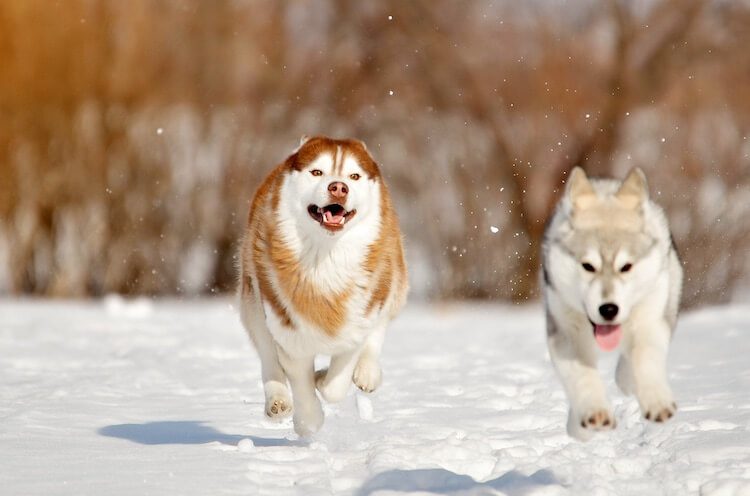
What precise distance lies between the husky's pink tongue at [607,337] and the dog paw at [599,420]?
0.23m

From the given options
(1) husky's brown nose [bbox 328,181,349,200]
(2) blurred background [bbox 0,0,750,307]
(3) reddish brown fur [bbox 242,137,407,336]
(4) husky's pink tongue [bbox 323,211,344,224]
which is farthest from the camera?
(2) blurred background [bbox 0,0,750,307]

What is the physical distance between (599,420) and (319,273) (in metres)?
1.67

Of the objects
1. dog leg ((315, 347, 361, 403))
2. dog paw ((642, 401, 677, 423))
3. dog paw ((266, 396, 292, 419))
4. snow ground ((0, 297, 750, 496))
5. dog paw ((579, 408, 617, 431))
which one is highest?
dog paw ((642, 401, 677, 423))

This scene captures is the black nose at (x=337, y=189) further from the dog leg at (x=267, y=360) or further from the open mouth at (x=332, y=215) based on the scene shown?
the dog leg at (x=267, y=360)

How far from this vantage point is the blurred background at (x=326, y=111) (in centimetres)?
1393

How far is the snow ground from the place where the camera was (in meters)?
4.83

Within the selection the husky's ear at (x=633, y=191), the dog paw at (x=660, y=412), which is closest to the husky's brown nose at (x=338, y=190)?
the husky's ear at (x=633, y=191)

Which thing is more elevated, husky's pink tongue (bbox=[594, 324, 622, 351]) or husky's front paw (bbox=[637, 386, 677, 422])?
husky's pink tongue (bbox=[594, 324, 622, 351])

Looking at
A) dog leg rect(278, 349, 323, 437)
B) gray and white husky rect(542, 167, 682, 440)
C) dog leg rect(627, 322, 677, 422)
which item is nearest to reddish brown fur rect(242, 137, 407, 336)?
dog leg rect(278, 349, 323, 437)

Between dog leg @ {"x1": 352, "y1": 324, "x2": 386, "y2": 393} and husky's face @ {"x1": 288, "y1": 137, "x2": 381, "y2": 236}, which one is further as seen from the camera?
dog leg @ {"x1": 352, "y1": 324, "x2": 386, "y2": 393}

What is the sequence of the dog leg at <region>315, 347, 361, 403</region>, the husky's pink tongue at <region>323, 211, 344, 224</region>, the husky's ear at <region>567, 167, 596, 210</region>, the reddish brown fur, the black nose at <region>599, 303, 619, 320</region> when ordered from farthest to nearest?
the dog leg at <region>315, 347, 361, 403</region>
the reddish brown fur
the husky's pink tongue at <region>323, 211, 344, 224</region>
the husky's ear at <region>567, 167, 596, 210</region>
the black nose at <region>599, 303, 619, 320</region>

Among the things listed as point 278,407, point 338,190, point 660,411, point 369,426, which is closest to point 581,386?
point 660,411

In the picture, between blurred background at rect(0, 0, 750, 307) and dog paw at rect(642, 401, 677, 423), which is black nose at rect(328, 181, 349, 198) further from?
blurred background at rect(0, 0, 750, 307)

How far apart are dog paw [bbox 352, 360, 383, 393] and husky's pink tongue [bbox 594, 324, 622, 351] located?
1500mm
